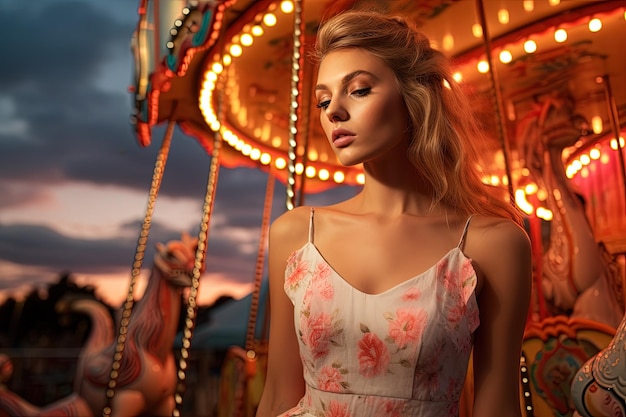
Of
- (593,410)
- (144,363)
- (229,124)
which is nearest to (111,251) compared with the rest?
(144,363)

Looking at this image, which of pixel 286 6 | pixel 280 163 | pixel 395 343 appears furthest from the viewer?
pixel 280 163

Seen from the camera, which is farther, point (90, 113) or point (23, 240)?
point (90, 113)

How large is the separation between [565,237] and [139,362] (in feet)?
9.23

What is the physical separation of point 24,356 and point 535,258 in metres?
4.91

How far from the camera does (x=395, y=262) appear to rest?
42.8 inches

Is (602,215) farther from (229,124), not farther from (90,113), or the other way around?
(90,113)

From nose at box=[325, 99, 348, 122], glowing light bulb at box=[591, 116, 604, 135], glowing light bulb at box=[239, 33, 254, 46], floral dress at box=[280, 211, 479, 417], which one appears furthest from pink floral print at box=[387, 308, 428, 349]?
glowing light bulb at box=[591, 116, 604, 135]

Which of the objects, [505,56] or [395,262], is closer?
[395,262]

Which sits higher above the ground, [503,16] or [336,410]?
[503,16]

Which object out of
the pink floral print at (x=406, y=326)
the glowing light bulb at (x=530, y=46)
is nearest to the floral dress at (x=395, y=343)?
the pink floral print at (x=406, y=326)

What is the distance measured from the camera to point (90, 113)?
7543 mm

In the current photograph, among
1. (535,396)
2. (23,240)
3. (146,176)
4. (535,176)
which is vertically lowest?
(535,396)

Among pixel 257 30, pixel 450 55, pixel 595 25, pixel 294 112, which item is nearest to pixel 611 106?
pixel 595 25

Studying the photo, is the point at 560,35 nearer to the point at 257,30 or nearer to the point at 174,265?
the point at 257,30
